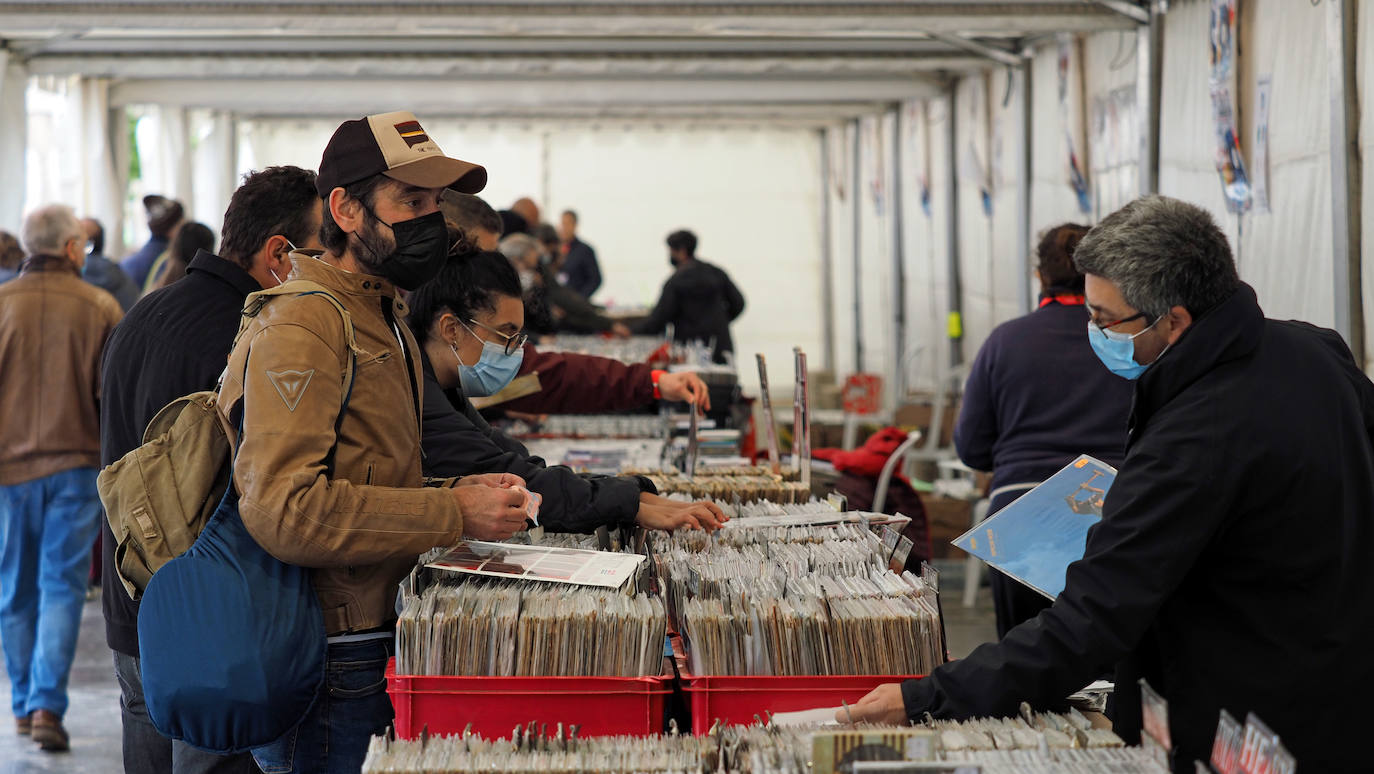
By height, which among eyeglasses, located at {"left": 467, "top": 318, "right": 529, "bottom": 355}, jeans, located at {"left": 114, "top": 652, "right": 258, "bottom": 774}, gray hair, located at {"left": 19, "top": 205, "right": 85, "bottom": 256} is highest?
gray hair, located at {"left": 19, "top": 205, "right": 85, "bottom": 256}

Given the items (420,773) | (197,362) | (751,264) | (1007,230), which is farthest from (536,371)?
(751,264)

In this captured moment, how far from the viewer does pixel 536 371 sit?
3.92m

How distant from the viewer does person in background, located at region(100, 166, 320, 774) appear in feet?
8.39

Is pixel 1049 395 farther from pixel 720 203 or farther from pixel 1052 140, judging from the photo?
pixel 720 203

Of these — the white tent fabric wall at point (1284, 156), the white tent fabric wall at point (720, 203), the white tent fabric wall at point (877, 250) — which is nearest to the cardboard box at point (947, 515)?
the white tent fabric wall at point (1284, 156)

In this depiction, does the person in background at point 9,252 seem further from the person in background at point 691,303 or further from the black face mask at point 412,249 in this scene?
the black face mask at point 412,249

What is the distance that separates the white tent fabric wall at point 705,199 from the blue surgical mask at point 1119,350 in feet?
46.9

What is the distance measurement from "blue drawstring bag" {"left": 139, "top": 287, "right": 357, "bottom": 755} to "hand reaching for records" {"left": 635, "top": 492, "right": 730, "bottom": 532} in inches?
28.6

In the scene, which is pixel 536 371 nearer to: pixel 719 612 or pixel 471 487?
pixel 471 487

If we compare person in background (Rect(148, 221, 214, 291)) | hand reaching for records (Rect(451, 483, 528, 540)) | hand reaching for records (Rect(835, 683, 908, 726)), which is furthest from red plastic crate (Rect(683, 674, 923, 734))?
person in background (Rect(148, 221, 214, 291))

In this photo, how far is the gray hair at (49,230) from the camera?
15.7 feet

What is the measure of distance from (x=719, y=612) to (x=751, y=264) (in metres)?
14.9

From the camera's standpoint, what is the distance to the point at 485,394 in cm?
308

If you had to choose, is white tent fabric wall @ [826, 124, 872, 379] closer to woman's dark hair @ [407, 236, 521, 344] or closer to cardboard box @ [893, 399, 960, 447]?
cardboard box @ [893, 399, 960, 447]
